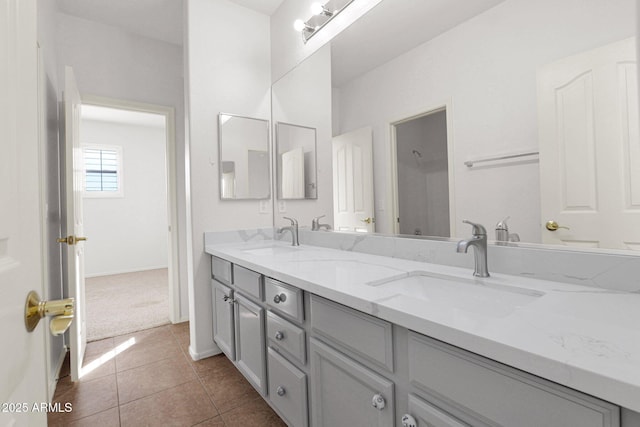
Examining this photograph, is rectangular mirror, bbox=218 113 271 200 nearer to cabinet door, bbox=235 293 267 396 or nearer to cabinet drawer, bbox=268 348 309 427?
cabinet door, bbox=235 293 267 396

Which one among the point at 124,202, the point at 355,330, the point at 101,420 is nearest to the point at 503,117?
the point at 355,330

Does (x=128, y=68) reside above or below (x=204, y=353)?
above

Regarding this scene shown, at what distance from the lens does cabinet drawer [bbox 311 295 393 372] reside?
869mm

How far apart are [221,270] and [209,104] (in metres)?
1.21

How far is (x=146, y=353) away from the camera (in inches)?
93.2

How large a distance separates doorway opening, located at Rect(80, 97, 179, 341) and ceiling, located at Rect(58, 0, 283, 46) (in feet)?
5.63

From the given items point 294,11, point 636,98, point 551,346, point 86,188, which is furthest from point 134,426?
point 86,188

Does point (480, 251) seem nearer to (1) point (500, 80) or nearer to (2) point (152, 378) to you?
(1) point (500, 80)

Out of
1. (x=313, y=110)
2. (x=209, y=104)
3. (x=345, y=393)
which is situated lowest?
(x=345, y=393)

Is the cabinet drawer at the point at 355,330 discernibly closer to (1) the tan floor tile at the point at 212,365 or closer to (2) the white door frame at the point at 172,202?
(1) the tan floor tile at the point at 212,365

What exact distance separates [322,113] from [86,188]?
196 inches

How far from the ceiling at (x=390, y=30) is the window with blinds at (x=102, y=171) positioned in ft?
16.4

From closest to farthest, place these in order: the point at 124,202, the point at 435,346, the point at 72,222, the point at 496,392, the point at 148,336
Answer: the point at 496,392, the point at 435,346, the point at 72,222, the point at 148,336, the point at 124,202

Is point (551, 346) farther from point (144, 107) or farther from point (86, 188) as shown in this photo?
point (86, 188)
